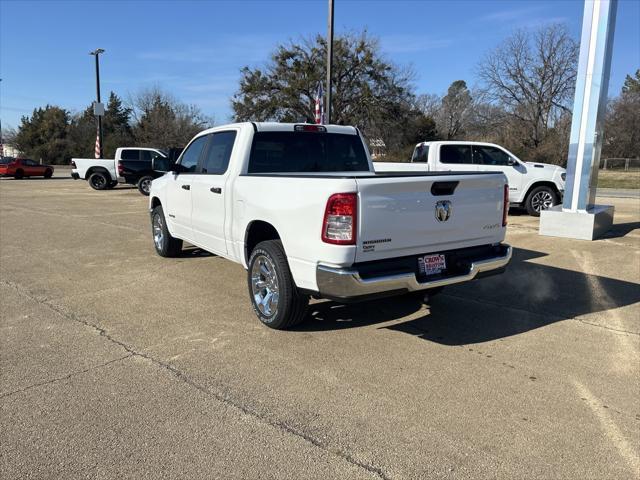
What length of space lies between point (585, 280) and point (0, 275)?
7.83m

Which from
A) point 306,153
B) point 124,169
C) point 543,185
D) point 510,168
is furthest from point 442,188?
point 124,169

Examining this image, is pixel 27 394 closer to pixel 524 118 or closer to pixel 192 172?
pixel 192 172

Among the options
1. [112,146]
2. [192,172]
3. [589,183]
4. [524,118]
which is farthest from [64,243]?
[112,146]

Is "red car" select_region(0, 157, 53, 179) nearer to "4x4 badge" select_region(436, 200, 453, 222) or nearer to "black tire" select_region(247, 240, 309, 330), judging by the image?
"black tire" select_region(247, 240, 309, 330)

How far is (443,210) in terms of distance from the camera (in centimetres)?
427

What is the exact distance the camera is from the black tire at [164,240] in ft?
25.1

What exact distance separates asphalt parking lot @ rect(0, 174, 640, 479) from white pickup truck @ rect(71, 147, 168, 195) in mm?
15211

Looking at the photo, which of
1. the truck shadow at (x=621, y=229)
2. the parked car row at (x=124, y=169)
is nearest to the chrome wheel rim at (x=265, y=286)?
the truck shadow at (x=621, y=229)

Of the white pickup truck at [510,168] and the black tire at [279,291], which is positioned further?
the white pickup truck at [510,168]

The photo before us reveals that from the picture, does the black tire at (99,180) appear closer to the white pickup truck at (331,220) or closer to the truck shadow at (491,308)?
the white pickup truck at (331,220)

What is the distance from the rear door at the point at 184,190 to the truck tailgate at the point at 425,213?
3052 millimetres

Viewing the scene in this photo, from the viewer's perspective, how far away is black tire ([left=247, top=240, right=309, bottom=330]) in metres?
4.39

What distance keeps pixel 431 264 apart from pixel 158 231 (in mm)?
5116

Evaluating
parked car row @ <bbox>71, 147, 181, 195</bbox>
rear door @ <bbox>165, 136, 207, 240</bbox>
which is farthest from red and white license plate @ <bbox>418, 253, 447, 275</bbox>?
parked car row @ <bbox>71, 147, 181, 195</bbox>
